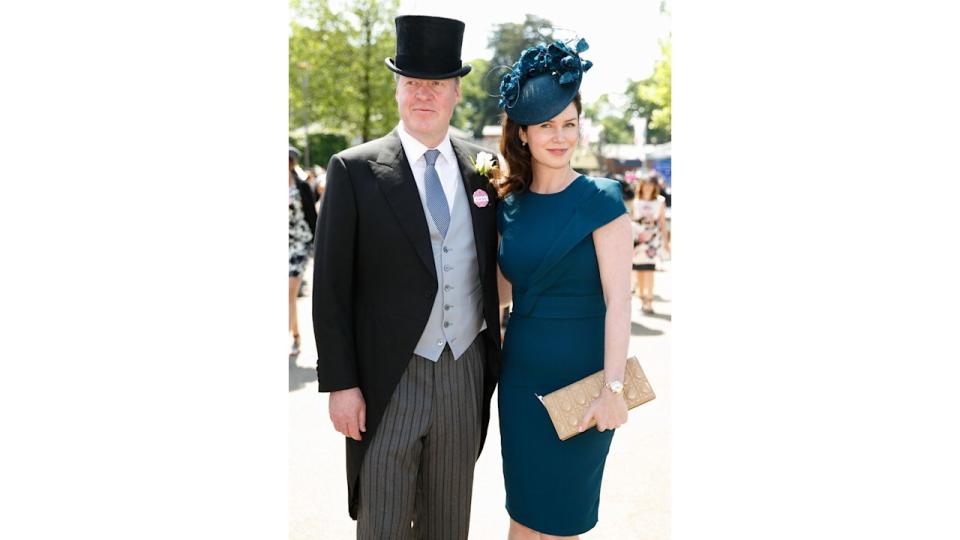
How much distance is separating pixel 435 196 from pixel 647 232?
26.3 ft

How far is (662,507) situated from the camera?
4.34m

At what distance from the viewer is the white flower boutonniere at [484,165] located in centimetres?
302

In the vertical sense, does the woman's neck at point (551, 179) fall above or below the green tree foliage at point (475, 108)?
below

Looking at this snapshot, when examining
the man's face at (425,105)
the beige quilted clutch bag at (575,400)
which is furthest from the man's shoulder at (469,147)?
the beige quilted clutch bag at (575,400)

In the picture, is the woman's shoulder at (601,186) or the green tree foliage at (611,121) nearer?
the woman's shoulder at (601,186)

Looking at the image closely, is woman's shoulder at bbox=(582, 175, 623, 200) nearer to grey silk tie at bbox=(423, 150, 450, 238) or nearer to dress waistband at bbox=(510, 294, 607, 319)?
dress waistband at bbox=(510, 294, 607, 319)

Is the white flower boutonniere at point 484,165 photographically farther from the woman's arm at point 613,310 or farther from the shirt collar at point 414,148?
the woman's arm at point 613,310

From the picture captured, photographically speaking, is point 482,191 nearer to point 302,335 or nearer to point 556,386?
point 556,386

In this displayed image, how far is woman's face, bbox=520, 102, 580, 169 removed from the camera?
2914mm

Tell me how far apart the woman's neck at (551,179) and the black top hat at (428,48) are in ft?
1.59

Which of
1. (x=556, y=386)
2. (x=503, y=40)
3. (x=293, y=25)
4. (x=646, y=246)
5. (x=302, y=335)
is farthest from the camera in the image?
(x=503, y=40)

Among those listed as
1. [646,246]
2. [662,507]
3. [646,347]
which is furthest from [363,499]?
[646,246]

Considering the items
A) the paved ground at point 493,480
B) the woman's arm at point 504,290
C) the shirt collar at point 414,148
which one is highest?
the shirt collar at point 414,148

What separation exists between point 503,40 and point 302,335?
157 ft
